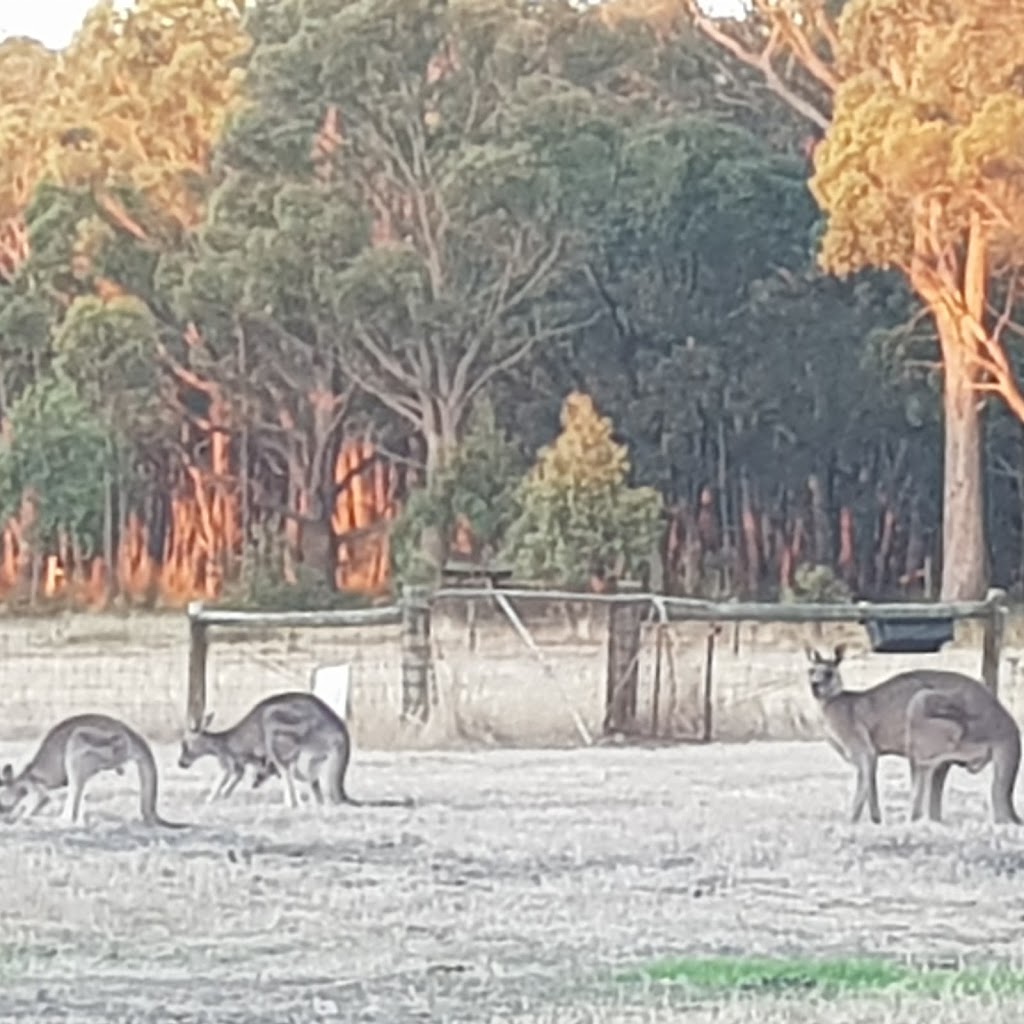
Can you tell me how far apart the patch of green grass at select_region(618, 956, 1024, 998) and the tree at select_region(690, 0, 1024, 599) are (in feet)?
30.2

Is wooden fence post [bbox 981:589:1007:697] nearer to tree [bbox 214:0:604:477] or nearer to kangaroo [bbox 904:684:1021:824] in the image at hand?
kangaroo [bbox 904:684:1021:824]

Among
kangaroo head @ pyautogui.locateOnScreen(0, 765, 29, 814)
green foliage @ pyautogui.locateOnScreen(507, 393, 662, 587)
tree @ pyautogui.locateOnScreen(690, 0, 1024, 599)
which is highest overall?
tree @ pyautogui.locateOnScreen(690, 0, 1024, 599)

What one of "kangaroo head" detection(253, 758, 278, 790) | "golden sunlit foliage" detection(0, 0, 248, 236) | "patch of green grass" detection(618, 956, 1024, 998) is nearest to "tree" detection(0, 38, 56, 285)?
"golden sunlit foliage" detection(0, 0, 248, 236)

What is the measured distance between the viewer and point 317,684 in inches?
429

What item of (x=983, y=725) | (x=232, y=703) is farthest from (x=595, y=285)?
(x=983, y=725)

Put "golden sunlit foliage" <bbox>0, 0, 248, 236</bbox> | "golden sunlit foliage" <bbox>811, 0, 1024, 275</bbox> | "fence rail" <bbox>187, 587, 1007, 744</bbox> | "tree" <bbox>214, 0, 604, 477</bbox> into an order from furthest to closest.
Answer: "golden sunlit foliage" <bbox>0, 0, 248, 236</bbox>
"tree" <bbox>214, 0, 604, 477</bbox>
"golden sunlit foliage" <bbox>811, 0, 1024, 275</bbox>
"fence rail" <bbox>187, 587, 1007, 744</bbox>

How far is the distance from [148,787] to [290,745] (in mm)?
694

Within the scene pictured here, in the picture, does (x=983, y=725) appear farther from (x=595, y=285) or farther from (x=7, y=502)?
(x=7, y=502)

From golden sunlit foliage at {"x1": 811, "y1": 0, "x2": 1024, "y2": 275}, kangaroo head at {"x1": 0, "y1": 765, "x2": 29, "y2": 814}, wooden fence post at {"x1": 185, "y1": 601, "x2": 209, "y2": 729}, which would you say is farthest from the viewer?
golden sunlit foliage at {"x1": 811, "y1": 0, "x2": 1024, "y2": 275}

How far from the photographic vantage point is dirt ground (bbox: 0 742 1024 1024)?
538 cm

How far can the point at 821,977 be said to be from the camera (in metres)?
5.58

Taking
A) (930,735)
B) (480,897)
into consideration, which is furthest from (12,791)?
(930,735)

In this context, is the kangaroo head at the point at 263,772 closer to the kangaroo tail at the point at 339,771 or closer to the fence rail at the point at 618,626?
the kangaroo tail at the point at 339,771

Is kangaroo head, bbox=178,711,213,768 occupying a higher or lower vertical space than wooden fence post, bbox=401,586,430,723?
lower
